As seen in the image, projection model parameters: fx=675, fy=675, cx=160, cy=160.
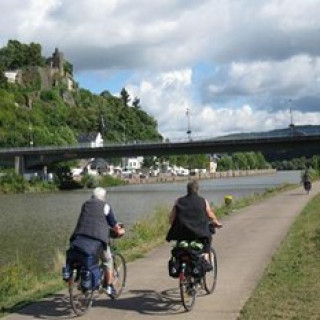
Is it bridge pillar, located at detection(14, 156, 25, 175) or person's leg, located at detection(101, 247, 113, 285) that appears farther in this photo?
bridge pillar, located at detection(14, 156, 25, 175)

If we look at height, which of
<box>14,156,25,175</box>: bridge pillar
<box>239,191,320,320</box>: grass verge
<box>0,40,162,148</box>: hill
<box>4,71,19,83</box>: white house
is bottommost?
<box>239,191,320,320</box>: grass verge

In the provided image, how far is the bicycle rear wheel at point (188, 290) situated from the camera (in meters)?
9.59

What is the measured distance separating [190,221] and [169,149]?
85499mm

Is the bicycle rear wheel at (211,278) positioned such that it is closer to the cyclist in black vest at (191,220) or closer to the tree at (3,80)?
the cyclist in black vest at (191,220)

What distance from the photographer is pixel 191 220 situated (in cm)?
987

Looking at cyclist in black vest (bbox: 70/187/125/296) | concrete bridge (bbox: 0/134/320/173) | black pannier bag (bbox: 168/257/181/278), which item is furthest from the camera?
concrete bridge (bbox: 0/134/320/173)

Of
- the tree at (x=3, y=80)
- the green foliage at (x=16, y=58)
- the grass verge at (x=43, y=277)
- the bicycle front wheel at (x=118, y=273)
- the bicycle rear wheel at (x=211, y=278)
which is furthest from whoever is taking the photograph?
the green foliage at (x=16, y=58)

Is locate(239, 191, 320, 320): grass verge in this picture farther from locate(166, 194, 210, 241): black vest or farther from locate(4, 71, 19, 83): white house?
locate(4, 71, 19, 83): white house

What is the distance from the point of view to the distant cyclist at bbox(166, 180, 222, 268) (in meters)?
9.80

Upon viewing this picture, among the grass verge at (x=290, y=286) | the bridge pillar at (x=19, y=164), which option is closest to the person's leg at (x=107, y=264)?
the grass verge at (x=290, y=286)

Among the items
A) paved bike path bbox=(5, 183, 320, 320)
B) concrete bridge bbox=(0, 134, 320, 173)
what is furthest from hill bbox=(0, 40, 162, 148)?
paved bike path bbox=(5, 183, 320, 320)

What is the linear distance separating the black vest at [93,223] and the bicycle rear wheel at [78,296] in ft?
1.80

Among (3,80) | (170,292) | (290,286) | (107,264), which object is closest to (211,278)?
(170,292)

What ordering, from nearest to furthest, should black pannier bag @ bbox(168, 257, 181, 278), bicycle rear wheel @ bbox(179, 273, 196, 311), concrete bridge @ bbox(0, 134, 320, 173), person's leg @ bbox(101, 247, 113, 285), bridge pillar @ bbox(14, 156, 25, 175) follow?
bicycle rear wheel @ bbox(179, 273, 196, 311), black pannier bag @ bbox(168, 257, 181, 278), person's leg @ bbox(101, 247, 113, 285), concrete bridge @ bbox(0, 134, 320, 173), bridge pillar @ bbox(14, 156, 25, 175)
